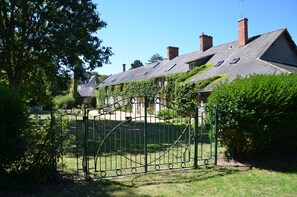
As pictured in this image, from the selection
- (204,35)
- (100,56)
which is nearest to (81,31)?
(100,56)

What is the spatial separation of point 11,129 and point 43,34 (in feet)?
42.3

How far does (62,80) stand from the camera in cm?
1909

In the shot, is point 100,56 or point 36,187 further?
point 100,56

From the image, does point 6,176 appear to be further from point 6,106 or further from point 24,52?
point 24,52

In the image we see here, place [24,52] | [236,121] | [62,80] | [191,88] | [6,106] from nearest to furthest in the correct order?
[6,106]
[236,121]
[24,52]
[62,80]
[191,88]

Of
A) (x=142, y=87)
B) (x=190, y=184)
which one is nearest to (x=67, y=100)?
(x=142, y=87)

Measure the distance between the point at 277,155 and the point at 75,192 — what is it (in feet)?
19.9

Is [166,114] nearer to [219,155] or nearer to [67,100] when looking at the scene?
[219,155]

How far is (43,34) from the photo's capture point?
55.7ft

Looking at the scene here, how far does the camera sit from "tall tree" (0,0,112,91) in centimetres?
1653

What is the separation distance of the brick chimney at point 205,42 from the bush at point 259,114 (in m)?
23.1

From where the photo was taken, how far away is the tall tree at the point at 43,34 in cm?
1653

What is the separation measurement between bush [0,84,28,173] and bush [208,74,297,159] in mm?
5157

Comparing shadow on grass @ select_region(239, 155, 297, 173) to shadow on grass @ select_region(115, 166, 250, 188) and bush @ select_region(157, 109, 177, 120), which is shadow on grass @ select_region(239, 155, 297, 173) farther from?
bush @ select_region(157, 109, 177, 120)
